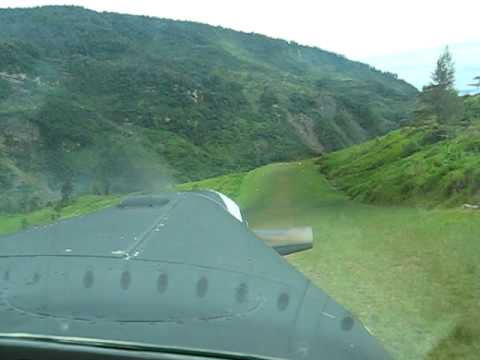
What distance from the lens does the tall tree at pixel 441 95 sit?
33.9ft

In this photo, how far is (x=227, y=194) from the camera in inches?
325

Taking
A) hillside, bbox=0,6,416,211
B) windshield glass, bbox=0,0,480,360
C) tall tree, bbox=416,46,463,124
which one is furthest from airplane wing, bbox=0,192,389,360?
tall tree, bbox=416,46,463,124

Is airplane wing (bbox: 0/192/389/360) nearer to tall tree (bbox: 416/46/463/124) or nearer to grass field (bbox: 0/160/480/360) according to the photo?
grass field (bbox: 0/160/480/360)

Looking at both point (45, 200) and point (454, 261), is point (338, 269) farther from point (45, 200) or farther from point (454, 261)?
point (45, 200)

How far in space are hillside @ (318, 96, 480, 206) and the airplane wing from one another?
7.28 metres

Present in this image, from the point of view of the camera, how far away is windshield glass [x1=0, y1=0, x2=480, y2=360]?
293 centimetres

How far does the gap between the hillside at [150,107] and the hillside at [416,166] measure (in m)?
0.86

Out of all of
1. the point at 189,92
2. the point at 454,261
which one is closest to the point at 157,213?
the point at 454,261

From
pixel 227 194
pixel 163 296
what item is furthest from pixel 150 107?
pixel 163 296

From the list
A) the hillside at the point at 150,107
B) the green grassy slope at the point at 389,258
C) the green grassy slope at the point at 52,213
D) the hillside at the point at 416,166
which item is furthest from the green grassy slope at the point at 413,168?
the green grassy slope at the point at 52,213

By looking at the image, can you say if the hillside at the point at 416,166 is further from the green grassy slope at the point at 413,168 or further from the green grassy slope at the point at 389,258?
Result: the green grassy slope at the point at 389,258

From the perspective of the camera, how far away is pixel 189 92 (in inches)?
462

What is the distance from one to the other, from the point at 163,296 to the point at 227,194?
525 cm

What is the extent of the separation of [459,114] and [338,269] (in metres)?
6.08
